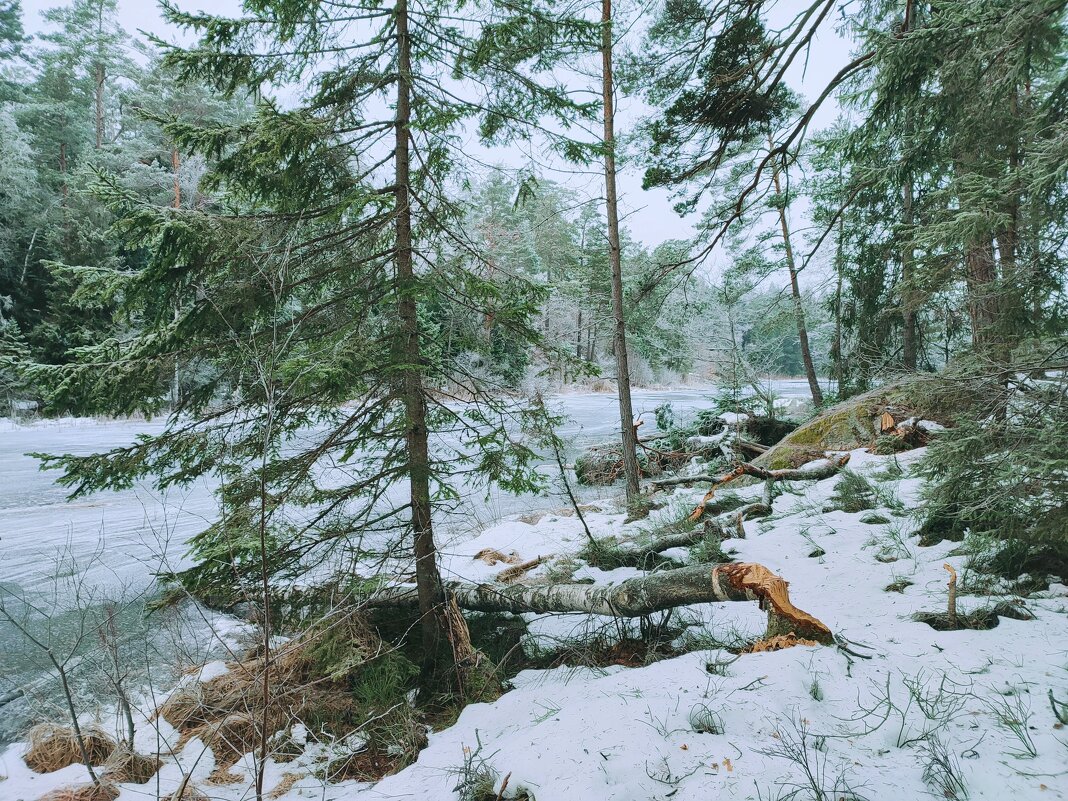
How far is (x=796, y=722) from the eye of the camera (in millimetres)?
2135

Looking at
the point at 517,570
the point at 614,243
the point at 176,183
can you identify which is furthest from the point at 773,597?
the point at 176,183

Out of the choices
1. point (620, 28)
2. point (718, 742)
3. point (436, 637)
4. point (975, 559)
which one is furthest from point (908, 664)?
point (620, 28)

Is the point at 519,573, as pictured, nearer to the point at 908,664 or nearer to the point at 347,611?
the point at 347,611

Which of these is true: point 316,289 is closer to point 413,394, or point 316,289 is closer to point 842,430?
point 413,394

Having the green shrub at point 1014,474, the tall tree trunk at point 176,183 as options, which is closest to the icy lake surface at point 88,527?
the green shrub at point 1014,474

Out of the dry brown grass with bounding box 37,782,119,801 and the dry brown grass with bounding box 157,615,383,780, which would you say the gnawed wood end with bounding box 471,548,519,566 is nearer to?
the dry brown grass with bounding box 157,615,383,780

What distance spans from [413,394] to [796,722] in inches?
112

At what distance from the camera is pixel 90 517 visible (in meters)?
8.08

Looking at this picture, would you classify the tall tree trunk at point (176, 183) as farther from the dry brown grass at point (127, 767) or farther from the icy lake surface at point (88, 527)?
the dry brown grass at point (127, 767)

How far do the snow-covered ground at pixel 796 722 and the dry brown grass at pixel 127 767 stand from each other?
91mm

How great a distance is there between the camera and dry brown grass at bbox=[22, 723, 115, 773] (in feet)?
9.79

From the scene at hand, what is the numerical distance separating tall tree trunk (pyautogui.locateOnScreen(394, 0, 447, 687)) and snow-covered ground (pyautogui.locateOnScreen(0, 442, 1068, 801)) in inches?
32.4

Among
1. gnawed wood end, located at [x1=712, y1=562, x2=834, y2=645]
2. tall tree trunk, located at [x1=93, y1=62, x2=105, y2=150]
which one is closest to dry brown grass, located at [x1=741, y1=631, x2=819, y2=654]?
gnawed wood end, located at [x1=712, y1=562, x2=834, y2=645]

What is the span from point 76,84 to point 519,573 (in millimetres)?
36988
